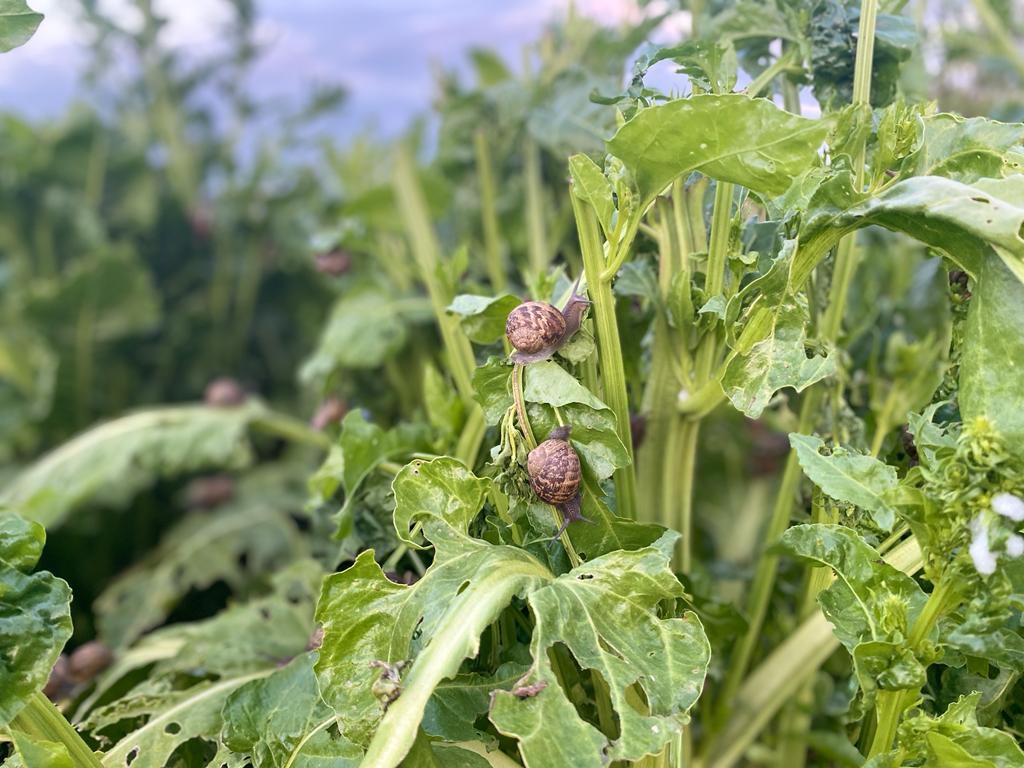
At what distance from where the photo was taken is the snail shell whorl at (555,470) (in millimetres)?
366

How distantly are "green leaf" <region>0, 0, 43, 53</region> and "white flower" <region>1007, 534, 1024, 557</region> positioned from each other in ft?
1.59

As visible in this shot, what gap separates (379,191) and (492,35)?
0.98m

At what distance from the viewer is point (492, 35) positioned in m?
1.77

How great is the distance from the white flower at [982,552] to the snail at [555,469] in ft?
0.51

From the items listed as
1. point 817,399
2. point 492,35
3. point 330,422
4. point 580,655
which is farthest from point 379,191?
point 492,35

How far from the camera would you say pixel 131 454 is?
33.1 inches

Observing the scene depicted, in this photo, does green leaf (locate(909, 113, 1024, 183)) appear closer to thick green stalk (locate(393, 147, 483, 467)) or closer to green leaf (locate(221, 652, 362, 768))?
thick green stalk (locate(393, 147, 483, 467))

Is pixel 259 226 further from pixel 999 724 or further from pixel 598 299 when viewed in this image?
pixel 999 724

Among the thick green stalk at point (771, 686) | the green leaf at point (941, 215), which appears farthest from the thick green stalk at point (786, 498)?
the green leaf at point (941, 215)

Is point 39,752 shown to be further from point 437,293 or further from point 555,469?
point 437,293

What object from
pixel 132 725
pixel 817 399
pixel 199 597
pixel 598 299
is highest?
pixel 598 299

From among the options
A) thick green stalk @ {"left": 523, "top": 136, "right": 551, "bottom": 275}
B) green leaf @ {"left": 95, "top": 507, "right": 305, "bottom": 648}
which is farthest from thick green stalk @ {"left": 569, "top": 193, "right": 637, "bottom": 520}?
green leaf @ {"left": 95, "top": 507, "right": 305, "bottom": 648}

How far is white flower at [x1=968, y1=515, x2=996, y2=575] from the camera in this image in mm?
303

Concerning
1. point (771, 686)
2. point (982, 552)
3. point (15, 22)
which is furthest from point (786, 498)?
point (15, 22)
